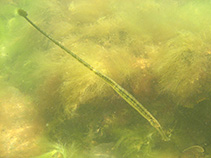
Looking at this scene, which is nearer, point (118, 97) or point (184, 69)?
point (184, 69)

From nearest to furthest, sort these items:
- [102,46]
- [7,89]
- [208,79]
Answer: [208,79]
[102,46]
[7,89]

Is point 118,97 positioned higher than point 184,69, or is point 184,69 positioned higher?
point 184,69

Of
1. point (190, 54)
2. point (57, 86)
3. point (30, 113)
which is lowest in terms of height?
point (30, 113)

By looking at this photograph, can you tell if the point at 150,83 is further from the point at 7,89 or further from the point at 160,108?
the point at 7,89

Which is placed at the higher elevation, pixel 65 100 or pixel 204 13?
pixel 204 13

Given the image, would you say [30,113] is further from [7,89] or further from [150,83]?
[150,83]

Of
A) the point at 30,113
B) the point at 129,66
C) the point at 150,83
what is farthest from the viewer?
the point at 30,113

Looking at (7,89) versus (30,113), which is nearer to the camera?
(30,113)

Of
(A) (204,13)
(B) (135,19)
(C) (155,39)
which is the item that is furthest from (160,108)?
(A) (204,13)
